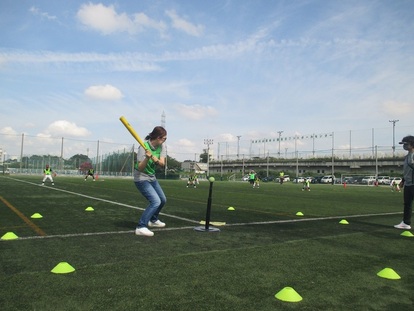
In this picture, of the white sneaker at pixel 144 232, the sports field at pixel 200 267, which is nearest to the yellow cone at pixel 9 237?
the sports field at pixel 200 267

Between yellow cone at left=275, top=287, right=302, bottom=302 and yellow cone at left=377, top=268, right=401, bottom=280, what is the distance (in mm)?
1408

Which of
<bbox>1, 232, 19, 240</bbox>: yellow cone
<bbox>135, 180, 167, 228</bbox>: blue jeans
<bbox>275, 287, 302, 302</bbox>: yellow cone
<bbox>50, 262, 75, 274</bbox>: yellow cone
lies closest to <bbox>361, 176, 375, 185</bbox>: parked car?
<bbox>135, 180, 167, 228</bbox>: blue jeans

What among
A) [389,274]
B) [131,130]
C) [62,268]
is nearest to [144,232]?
[131,130]

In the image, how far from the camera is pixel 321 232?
7.08 metres

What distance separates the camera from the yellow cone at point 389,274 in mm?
4033

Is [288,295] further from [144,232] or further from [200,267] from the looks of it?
[144,232]

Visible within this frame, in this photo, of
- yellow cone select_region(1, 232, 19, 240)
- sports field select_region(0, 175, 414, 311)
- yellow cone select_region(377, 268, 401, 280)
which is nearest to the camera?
sports field select_region(0, 175, 414, 311)

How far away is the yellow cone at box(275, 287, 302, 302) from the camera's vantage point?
3.23 meters

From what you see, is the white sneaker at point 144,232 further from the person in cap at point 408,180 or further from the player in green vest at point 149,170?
the person in cap at point 408,180

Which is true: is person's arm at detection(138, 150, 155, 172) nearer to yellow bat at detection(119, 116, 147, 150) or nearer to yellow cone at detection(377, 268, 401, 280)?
yellow bat at detection(119, 116, 147, 150)

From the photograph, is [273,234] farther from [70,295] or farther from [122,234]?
[70,295]

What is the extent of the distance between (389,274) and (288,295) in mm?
1576

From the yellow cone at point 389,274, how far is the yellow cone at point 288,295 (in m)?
1.41

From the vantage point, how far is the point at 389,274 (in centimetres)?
406
